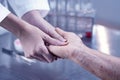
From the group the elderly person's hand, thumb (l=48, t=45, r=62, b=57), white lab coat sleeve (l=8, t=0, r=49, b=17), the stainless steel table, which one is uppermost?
white lab coat sleeve (l=8, t=0, r=49, b=17)

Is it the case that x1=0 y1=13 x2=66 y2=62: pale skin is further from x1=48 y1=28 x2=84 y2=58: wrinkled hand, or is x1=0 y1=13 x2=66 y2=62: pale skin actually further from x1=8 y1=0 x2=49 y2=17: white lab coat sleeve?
x1=8 y1=0 x2=49 y2=17: white lab coat sleeve

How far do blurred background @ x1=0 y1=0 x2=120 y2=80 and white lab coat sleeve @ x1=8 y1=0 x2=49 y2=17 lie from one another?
147 mm

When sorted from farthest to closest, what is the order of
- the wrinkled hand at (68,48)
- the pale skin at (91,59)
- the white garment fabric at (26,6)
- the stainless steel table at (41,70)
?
the white garment fabric at (26,6), the stainless steel table at (41,70), the wrinkled hand at (68,48), the pale skin at (91,59)

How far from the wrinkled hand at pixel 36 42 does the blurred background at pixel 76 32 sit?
87mm

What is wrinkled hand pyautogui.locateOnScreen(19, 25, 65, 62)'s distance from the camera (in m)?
0.93

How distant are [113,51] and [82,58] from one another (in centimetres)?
48

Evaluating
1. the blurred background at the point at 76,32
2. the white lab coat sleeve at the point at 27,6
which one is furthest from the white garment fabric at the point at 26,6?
the blurred background at the point at 76,32

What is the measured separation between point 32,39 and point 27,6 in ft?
0.67

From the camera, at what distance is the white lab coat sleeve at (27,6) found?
1.09 metres

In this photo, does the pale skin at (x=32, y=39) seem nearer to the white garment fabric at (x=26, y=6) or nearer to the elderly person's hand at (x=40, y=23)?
the elderly person's hand at (x=40, y=23)

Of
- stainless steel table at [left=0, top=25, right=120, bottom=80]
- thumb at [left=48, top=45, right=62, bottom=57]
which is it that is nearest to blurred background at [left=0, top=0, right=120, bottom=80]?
stainless steel table at [left=0, top=25, right=120, bottom=80]

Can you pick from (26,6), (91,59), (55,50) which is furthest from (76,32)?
(91,59)

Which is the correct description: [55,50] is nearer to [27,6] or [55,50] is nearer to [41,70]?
[41,70]

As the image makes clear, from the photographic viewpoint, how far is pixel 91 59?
0.79m
